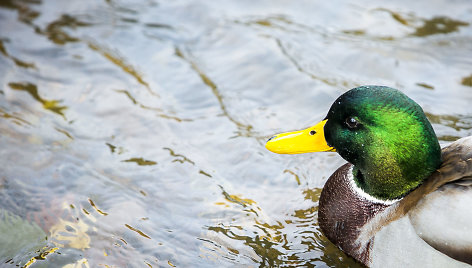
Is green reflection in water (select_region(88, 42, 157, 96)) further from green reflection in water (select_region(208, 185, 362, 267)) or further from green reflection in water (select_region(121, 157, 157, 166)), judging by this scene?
green reflection in water (select_region(208, 185, 362, 267))

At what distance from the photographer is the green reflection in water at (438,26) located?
6.52 m

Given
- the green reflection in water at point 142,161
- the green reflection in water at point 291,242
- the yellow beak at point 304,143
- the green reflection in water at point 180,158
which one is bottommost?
the green reflection in water at point 142,161

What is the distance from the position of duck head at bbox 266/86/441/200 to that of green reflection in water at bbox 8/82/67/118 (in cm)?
247

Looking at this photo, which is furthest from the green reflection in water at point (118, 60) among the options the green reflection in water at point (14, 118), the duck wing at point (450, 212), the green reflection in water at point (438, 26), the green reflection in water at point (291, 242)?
the duck wing at point (450, 212)

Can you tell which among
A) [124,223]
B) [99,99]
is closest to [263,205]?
[124,223]

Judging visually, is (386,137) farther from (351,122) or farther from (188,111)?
(188,111)

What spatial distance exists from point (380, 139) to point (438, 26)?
10.6 ft

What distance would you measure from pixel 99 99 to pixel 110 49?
89 centimetres

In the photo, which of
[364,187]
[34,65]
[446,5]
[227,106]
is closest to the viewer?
[364,187]

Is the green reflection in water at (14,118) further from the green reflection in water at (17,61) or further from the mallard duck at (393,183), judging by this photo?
the mallard duck at (393,183)

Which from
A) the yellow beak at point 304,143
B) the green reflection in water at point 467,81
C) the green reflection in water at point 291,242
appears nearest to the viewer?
the yellow beak at point 304,143

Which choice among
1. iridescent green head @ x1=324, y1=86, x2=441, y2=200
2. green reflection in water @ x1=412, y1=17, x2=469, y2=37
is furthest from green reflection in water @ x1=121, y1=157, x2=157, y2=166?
green reflection in water @ x1=412, y1=17, x2=469, y2=37

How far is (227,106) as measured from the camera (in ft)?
19.0

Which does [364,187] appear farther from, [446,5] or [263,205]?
[446,5]
